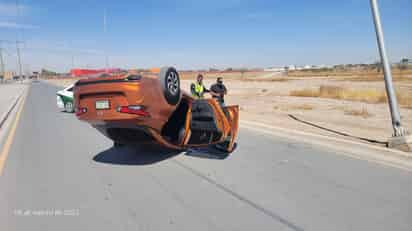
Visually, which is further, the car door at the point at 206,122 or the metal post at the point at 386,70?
the metal post at the point at 386,70

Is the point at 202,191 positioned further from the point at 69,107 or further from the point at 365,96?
the point at 365,96

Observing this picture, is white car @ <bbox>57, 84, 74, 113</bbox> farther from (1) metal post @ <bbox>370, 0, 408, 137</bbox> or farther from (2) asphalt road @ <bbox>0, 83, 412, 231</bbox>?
(1) metal post @ <bbox>370, 0, 408, 137</bbox>

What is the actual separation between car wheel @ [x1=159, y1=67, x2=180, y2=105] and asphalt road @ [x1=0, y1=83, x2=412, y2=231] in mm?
1261

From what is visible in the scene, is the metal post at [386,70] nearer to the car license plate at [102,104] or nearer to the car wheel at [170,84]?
the car wheel at [170,84]

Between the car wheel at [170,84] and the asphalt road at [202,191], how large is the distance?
126 centimetres

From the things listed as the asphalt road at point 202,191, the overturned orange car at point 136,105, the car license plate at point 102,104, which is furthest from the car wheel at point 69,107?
the car license plate at point 102,104

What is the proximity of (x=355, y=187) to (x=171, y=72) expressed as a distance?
3499mm

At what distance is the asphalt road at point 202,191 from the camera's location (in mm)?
3395

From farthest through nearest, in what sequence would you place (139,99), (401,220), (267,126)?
(267,126)
(139,99)
(401,220)

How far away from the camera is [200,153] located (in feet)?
20.8

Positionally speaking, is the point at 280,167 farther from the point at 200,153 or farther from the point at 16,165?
the point at 16,165

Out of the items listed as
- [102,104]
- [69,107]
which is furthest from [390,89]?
[69,107]

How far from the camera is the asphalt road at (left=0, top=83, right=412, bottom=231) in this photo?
3395 millimetres

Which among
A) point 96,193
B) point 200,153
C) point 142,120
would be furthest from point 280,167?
point 96,193
